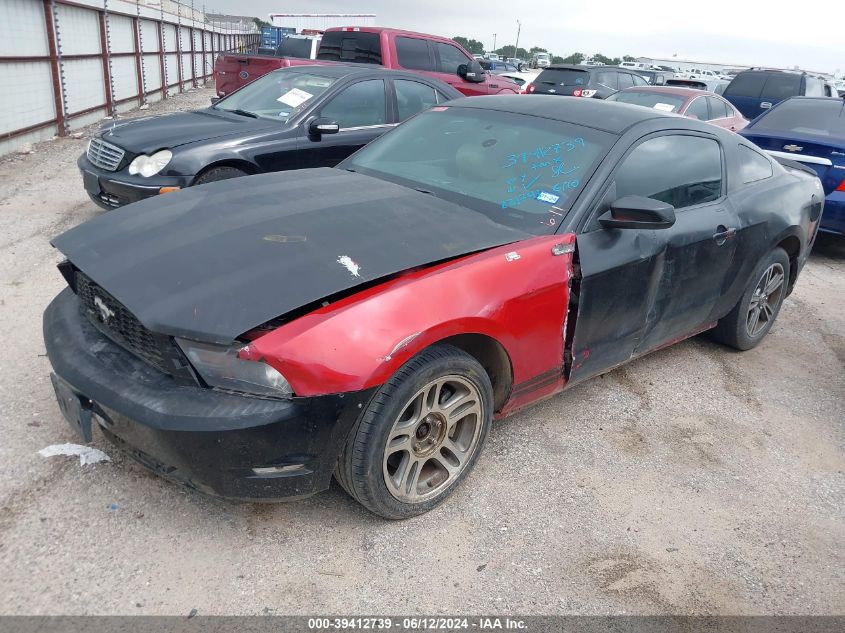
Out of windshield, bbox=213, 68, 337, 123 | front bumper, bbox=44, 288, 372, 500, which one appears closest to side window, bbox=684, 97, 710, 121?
windshield, bbox=213, 68, 337, 123

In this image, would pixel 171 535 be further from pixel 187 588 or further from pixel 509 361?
pixel 509 361

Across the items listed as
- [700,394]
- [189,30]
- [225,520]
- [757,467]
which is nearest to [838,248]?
[700,394]

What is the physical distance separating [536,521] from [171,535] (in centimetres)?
149

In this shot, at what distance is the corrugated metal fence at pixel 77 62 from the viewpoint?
959 centimetres

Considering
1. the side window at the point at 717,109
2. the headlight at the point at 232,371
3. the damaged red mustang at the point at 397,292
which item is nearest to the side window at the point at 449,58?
the side window at the point at 717,109

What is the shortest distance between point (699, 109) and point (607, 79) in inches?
168

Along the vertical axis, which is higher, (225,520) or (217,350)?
(217,350)

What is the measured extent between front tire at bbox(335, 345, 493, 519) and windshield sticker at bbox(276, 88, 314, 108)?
172 inches

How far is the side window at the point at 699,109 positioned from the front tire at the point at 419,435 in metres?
8.55

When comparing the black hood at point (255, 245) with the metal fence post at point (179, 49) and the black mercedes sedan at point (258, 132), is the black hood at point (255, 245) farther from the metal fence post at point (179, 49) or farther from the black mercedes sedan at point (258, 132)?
the metal fence post at point (179, 49)

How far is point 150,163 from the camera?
534cm

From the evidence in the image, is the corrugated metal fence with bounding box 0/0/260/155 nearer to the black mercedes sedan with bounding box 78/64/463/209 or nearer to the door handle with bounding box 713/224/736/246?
the black mercedes sedan with bounding box 78/64/463/209

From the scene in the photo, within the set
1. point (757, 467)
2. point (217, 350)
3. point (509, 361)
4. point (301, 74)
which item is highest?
point (301, 74)

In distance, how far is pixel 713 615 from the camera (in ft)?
7.91
